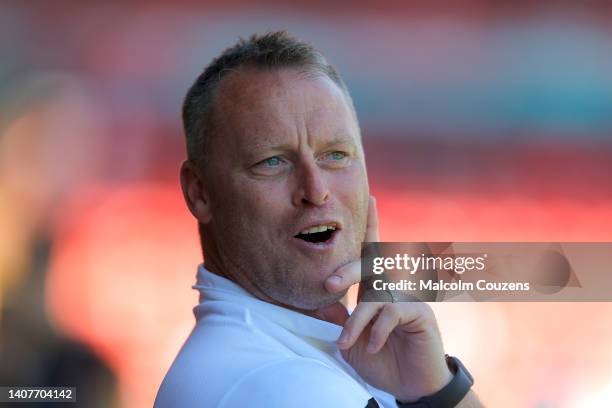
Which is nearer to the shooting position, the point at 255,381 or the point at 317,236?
the point at 255,381

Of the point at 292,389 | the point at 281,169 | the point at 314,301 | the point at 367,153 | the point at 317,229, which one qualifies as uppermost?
the point at 367,153

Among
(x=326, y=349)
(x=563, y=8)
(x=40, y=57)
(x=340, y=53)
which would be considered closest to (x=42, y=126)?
(x=40, y=57)

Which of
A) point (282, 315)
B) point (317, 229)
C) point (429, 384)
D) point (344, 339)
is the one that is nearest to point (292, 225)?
point (317, 229)

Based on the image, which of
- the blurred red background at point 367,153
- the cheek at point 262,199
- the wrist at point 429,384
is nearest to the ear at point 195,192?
the cheek at point 262,199

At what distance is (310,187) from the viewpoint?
1.52 metres

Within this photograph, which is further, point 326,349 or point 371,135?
point 371,135

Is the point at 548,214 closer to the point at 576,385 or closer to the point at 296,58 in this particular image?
the point at 576,385

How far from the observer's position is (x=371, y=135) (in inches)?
117

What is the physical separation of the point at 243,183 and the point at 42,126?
1.48 m

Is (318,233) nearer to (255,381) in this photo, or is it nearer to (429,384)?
(429,384)

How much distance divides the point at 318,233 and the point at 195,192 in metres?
0.28

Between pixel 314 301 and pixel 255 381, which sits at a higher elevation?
pixel 314 301

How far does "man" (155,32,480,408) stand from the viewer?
1421 mm

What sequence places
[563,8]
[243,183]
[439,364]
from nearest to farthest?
[439,364]
[243,183]
[563,8]
